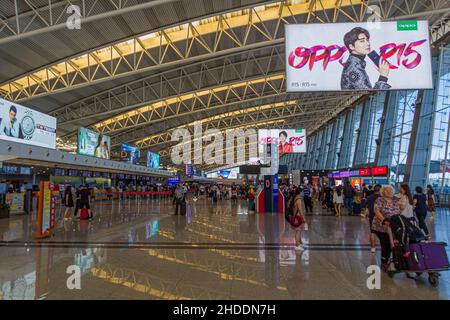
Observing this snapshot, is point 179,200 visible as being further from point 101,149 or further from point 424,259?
point 101,149

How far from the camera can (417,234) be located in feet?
15.9

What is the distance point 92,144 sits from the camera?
23547 mm

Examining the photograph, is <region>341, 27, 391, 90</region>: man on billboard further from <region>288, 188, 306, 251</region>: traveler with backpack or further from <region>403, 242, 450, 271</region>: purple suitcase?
<region>403, 242, 450, 271</region>: purple suitcase

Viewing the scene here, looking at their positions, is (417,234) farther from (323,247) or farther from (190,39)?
(190,39)

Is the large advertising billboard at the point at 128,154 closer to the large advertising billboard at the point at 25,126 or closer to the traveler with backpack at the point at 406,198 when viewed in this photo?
the large advertising billboard at the point at 25,126

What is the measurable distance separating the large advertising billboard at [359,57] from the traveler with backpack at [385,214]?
5290mm

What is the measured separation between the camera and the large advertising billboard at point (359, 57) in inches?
386

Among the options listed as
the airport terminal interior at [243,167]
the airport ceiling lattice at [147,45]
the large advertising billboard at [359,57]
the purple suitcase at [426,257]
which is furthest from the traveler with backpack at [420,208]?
the airport ceiling lattice at [147,45]

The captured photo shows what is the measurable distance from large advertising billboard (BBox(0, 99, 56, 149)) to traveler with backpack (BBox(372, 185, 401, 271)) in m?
16.1

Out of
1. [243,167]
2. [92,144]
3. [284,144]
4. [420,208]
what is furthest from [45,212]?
[284,144]

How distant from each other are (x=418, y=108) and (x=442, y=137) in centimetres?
323

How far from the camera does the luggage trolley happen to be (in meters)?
4.50

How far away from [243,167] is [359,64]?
11422mm
